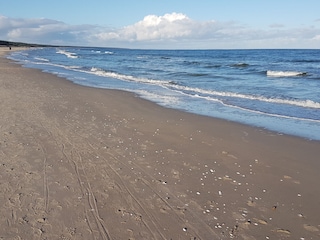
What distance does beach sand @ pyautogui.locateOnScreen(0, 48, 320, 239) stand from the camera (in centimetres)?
412

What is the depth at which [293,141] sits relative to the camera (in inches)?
309

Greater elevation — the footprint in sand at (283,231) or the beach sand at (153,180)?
the beach sand at (153,180)

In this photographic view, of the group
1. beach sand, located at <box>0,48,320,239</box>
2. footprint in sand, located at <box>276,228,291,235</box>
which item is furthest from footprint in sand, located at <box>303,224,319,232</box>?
footprint in sand, located at <box>276,228,291,235</box>

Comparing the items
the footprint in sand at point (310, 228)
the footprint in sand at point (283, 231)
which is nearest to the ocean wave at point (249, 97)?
the footprint in sand at point (310, 228)

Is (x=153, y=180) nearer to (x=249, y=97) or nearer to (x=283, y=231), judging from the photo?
(x=283, y=231)

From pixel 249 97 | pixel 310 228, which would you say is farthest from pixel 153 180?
pixel 249 97

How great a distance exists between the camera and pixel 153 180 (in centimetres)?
551

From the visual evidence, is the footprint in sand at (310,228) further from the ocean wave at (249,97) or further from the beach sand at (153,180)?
the ocean wave at (249,97)

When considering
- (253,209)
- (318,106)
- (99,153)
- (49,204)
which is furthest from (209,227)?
(318,106)

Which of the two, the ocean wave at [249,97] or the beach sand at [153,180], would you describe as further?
the ocean wave at [249,97]

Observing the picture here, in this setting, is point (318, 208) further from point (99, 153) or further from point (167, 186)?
point (99, 153)

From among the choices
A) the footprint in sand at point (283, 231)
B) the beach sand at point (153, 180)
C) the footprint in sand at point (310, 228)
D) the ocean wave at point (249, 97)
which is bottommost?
the footprint in sand at point (283, 231)

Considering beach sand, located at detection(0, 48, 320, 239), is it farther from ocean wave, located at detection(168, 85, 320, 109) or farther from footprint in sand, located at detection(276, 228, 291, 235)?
ocean wave, located at detection(168, 85, 320, 109)

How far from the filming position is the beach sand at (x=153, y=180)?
4117 mm
